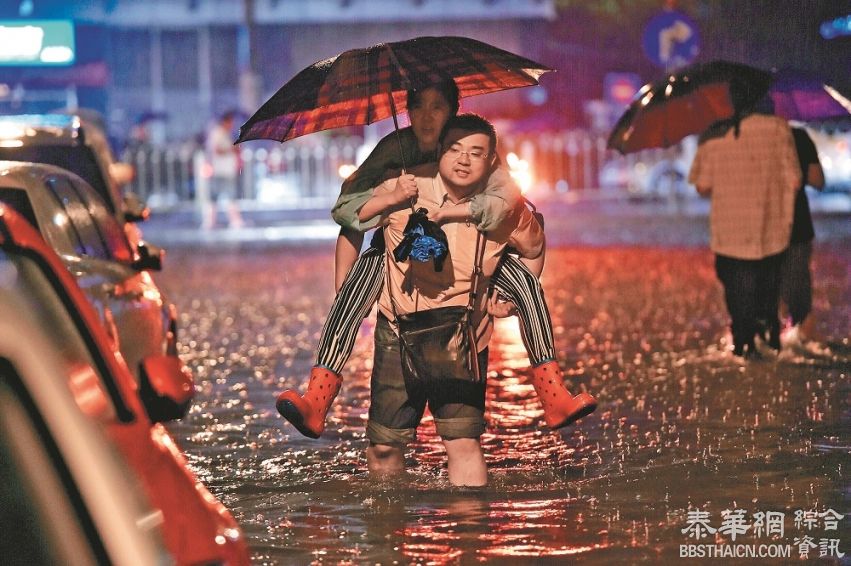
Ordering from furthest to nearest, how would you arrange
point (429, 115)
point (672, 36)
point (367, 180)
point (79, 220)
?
point (672, 36) → point (79, 220) → point (367, 180) → point (429, 115)

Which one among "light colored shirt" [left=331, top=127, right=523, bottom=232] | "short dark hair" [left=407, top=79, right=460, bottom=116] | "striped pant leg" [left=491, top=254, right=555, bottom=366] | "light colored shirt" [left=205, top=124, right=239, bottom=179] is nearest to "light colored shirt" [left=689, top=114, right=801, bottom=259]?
"striped pant leg" [left=491, top=254, right=555, bottom=366]

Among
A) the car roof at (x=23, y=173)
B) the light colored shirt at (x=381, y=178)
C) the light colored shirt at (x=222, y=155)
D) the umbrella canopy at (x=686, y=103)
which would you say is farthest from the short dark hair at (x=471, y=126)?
the light colored shirt at (x=222, y=155)

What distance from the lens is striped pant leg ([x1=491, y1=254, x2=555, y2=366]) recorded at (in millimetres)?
6863

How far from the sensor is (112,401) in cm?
→ 397

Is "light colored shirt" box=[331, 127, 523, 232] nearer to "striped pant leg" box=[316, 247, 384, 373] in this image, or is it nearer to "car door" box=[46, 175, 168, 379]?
"striped pant leg" box=[316, 247, 384, 373]

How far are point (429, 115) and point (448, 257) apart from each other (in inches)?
23.1

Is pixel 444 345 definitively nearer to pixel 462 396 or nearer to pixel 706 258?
pixel 462 396

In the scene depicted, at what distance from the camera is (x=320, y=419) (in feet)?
22.8

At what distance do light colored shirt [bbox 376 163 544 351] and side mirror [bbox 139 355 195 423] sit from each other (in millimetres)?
2120

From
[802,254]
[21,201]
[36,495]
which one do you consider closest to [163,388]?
[36,495]

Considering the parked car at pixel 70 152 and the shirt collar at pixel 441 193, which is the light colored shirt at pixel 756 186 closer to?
the parked car at pixel 70 152

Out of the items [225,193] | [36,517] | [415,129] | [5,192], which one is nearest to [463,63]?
[415,129]

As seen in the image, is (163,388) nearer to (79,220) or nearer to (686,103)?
(79,220)

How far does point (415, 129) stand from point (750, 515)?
2.06 m
